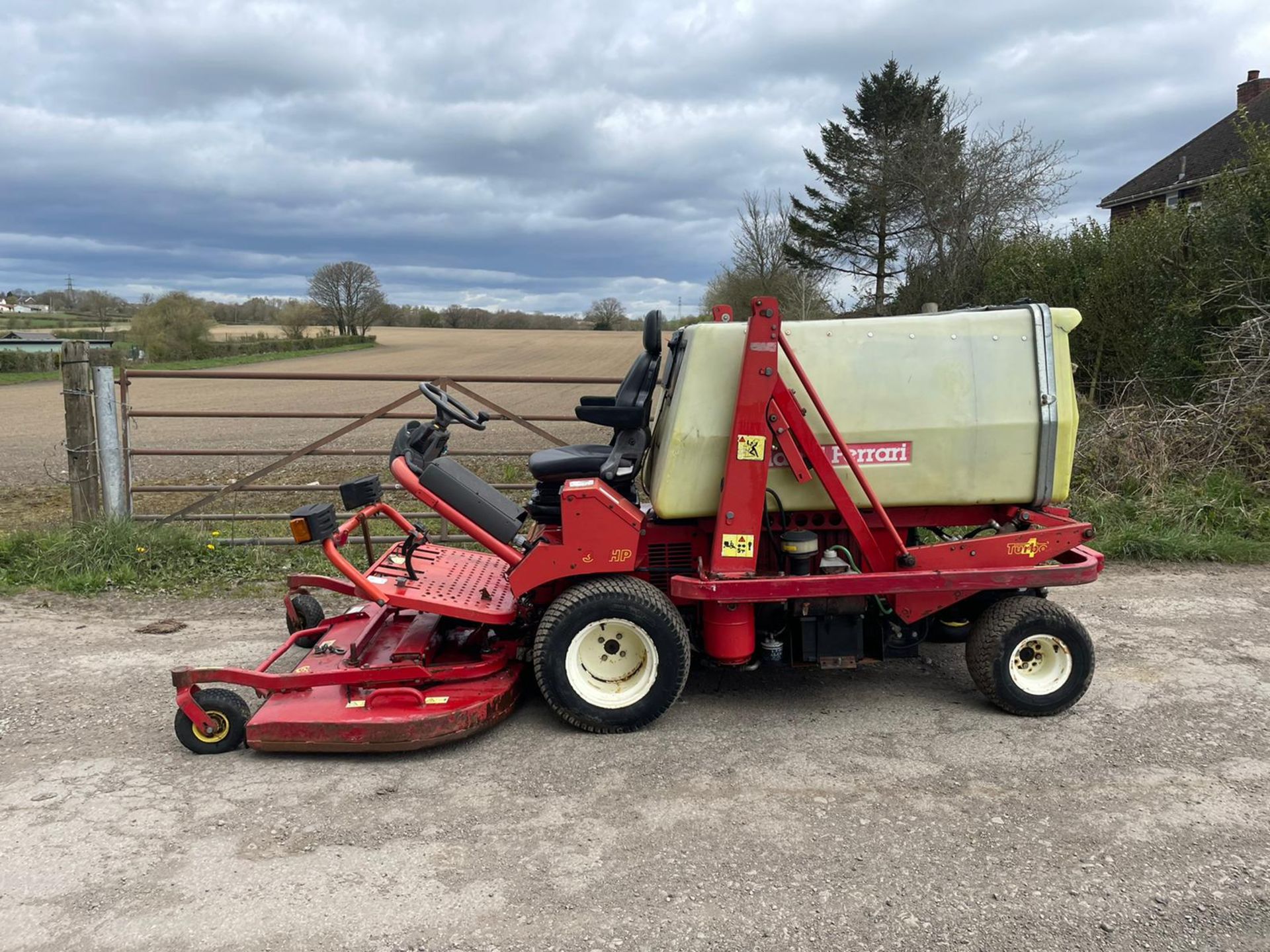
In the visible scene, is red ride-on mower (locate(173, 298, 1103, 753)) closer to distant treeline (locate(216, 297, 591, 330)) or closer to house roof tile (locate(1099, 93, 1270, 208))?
house roof tile (locate(1099, 93, 1270, 208))

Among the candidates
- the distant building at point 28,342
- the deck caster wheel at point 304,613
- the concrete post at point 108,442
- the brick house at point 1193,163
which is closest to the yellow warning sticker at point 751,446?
the deck caster wheel at point 304,613

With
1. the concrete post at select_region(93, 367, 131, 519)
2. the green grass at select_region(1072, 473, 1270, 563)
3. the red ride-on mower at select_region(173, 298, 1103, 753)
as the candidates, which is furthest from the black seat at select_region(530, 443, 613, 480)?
the green grass at select_region(1072, 473, 1270, 563)

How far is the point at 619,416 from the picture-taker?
429 cm

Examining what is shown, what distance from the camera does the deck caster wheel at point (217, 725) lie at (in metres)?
3.73

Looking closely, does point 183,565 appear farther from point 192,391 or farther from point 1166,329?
point 192,391

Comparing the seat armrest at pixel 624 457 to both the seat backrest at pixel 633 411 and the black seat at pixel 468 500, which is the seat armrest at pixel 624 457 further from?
the black seat at pixel 468 500

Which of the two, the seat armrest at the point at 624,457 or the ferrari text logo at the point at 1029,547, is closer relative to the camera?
the ferrari text logo at the point at 1029,547

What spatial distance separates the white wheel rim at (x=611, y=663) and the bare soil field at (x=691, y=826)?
0.21 m

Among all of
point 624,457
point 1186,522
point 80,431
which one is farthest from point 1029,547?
point 80,431

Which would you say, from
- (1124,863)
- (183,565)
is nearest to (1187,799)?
(1124,863)

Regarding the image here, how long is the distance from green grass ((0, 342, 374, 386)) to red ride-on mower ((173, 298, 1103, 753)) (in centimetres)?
2327

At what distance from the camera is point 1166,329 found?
10633 mm

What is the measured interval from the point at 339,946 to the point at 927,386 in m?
3.09

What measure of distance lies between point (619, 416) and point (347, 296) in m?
55.8
